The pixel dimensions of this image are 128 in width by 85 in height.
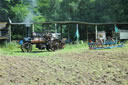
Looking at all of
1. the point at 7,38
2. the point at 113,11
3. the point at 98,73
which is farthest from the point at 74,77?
the point at 113,11

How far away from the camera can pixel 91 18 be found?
4041 centimetres

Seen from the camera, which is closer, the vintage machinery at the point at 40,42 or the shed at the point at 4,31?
the vintage machinery at the point at 40,42

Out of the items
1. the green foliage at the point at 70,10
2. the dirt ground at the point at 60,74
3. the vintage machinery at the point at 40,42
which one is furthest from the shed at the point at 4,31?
the dirt ground at the point at 60,74

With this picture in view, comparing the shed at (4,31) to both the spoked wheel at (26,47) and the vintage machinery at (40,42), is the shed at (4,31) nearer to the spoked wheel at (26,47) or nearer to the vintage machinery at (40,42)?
the vintage machinery at (40,42)

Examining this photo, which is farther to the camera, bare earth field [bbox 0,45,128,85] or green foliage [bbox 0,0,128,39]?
green foliage [bbox 0,0,128,39]

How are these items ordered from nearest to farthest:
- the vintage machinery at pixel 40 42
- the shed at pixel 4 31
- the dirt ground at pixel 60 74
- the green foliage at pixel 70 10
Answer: the dirt ground at pixel 60 74, the vintage machinery at pixel 40 42, the shed at pixel 4 31, the green foliage at pixel 70 10

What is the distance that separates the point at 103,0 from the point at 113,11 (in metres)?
4.18

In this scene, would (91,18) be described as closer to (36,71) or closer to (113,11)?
(113,11)

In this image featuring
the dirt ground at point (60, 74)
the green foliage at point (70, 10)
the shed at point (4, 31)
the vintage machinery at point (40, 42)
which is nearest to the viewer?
the dirt ground at point (60, 74)

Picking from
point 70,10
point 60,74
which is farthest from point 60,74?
point 70,10

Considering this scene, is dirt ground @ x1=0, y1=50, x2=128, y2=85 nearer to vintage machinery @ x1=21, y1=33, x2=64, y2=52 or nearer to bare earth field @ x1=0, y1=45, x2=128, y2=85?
bare earth field @ x1=0, y1=45, x2=128, y2=85

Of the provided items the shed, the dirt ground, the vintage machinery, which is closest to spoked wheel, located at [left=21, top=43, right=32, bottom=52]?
the vintage machinery

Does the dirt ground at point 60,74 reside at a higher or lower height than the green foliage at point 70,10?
lower

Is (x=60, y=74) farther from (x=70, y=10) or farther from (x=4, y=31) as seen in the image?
(x=70, y=10)
